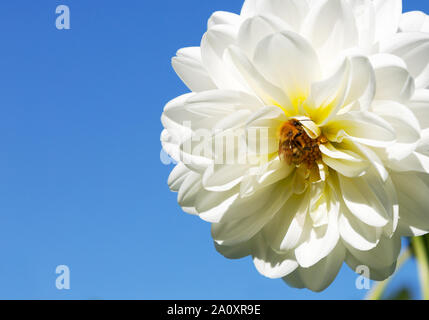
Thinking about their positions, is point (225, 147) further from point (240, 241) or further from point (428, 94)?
point (428, 94)

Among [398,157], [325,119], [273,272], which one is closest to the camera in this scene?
[398,157]

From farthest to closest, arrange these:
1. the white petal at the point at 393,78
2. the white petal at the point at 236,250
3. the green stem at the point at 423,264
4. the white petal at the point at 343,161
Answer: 1. the green stem at the point at 423,264
2. the white petal at the point at 236,250
3. the white petal at the point at 343,161
4. the white petal at the point at 393,78

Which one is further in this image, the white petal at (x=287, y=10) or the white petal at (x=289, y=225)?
the white petal at (x=289, y=225)

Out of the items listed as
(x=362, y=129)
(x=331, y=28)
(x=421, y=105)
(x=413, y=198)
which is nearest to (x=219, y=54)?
(x=331, y=28)

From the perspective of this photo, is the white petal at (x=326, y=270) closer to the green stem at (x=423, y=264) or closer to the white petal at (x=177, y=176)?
the white petal at (x=177, y=176)

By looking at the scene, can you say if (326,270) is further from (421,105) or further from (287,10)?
(287,10)

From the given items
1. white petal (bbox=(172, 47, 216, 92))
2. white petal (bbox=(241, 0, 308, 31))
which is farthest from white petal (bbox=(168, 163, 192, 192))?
white petal (bbox=(241, 0, 308, 31))

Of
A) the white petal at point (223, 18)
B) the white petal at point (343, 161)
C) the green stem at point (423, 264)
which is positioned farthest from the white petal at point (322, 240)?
the green stem at point (423, 264)
